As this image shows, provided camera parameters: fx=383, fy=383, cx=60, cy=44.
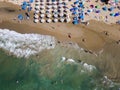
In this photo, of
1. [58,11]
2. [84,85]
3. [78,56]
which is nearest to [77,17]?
[58,11]

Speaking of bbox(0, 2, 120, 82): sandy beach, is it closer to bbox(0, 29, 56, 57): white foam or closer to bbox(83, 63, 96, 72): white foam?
bbox(0, 29, 56, 57): white foam

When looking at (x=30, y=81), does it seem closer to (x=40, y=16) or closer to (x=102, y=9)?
(x=40, y=16)

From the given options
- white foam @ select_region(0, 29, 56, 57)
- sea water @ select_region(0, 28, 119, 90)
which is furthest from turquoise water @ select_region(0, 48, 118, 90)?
white foam @ select_region(0, 29, 56, 57)

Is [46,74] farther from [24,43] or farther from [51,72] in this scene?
[24,43]

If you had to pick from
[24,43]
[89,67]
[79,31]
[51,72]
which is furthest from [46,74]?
[79,31]

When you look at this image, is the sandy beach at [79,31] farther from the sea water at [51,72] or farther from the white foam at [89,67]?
the white foam at [89,67]

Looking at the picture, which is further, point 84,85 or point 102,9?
point 102,9
